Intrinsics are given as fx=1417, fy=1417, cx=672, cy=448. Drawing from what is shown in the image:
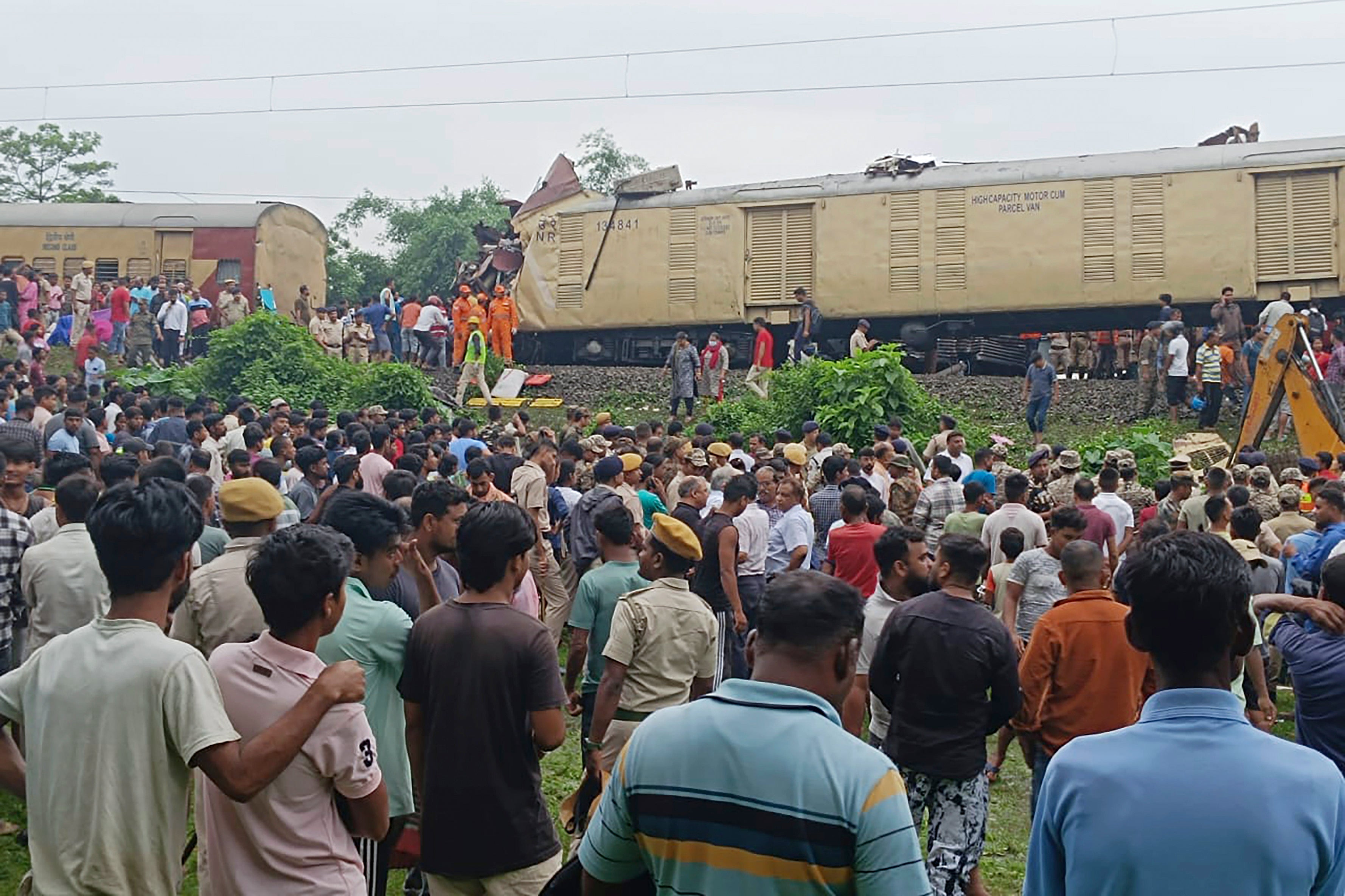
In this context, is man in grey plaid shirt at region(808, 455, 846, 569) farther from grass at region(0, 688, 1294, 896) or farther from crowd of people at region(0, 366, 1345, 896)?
grass at region(0, 688, 1294, 896)

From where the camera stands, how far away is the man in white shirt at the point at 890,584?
244 inches

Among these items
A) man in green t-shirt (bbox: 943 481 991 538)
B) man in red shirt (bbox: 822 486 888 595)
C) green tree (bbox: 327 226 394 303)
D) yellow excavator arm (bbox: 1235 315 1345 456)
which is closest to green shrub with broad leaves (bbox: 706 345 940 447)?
yellow excavator arm (bbox: 1235 315 1345 456)

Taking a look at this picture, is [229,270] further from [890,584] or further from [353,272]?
[890,584]

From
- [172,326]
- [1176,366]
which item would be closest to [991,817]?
[1176,366]


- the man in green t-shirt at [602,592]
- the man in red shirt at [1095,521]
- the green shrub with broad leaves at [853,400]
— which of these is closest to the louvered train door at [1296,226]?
the green shrub with broad leaves at [853,400]

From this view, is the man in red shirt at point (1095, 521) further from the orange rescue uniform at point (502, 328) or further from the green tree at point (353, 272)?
the green tree at point (353, 272)

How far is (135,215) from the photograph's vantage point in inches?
1125

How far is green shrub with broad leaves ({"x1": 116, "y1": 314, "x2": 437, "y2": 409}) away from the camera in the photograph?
1995 cm

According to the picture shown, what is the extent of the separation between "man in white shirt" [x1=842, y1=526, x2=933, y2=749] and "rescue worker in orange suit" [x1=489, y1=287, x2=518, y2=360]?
1737 cm

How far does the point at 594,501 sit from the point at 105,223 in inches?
911

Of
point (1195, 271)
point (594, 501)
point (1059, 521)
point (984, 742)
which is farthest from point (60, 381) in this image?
point (1195, 271)

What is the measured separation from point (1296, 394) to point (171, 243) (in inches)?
836

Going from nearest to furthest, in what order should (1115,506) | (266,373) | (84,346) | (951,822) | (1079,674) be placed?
1. (951,822)
2. (1079,674)
3. (1115,506)
4. (266,373)
5. (84,346)

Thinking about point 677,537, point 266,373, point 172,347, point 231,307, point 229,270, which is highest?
point 229,270
